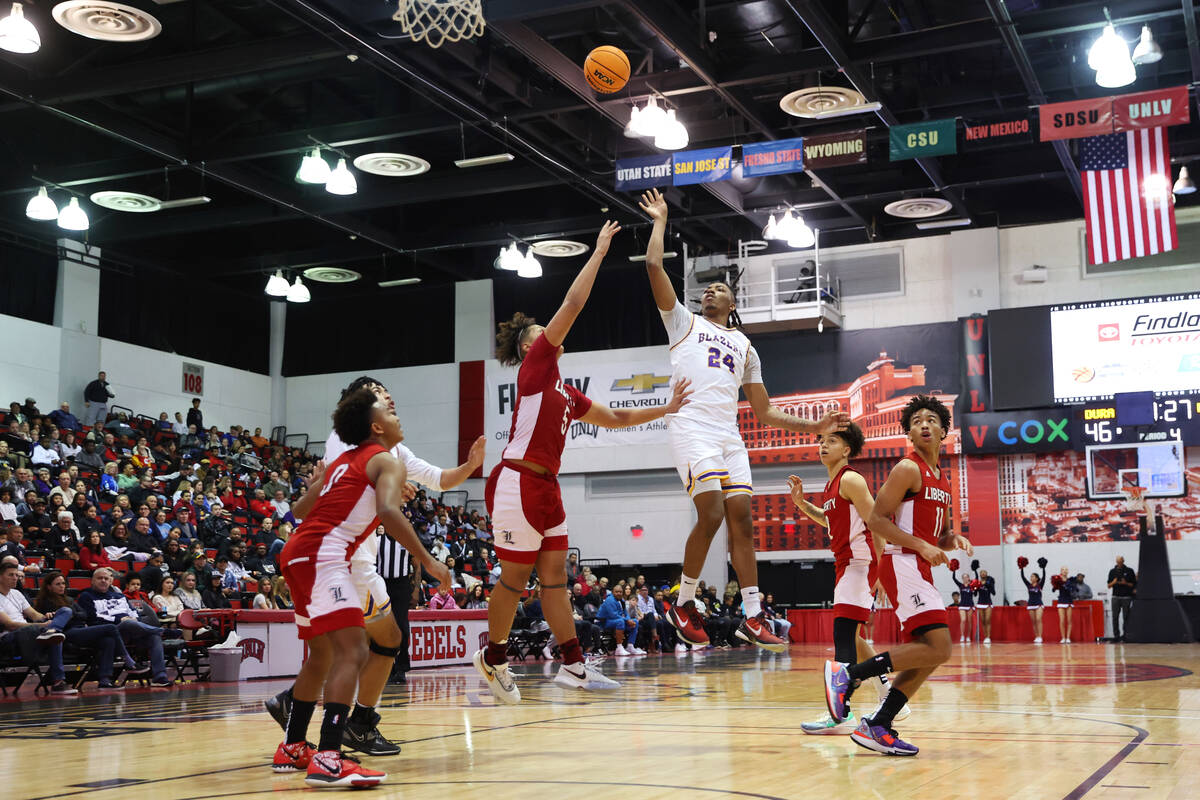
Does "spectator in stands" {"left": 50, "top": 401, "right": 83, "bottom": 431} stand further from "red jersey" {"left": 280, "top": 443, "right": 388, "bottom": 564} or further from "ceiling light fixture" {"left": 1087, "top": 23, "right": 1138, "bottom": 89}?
"red jersey" {"left": 280, "top": 443, "right": 388, "bottom": 564}

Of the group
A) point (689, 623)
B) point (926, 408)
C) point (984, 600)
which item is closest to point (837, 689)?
point (689, 623)

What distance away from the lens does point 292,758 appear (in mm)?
5148

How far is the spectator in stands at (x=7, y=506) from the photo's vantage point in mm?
15180

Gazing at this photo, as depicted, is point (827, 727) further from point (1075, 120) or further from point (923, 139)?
point (923, 139)

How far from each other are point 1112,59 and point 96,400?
2030 cm

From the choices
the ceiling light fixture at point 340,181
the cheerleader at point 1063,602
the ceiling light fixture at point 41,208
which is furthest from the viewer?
the cheerleader at point 1063,602

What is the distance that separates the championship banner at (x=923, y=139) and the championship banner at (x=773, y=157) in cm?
150

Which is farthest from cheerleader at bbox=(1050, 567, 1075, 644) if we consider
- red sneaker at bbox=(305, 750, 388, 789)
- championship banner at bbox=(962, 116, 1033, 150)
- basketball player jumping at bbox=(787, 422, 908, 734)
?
red sneaker at bbox=(305, 750, 388, 789)

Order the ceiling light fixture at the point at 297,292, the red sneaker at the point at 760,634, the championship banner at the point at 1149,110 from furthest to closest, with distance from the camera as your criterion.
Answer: the ceiling light fixture at the point at 297,292, the championship banner at the point at 1149,110, the red sneaker at the point at 760,634

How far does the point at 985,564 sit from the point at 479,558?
A: 1095cm

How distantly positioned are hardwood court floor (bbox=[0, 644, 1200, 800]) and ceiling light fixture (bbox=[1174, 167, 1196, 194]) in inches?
549

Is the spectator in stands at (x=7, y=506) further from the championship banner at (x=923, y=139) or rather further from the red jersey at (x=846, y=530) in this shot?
the championship banner at (x=923, y=139)

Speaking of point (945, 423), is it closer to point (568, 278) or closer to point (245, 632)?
point (245, 632)

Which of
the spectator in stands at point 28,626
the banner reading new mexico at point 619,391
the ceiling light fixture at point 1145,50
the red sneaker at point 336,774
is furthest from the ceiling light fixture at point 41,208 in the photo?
the red sneaker at point 336,774
